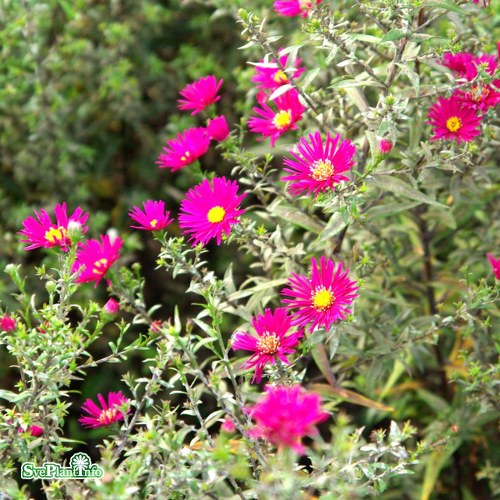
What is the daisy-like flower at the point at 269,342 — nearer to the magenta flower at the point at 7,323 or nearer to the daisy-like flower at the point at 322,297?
the daisy-like flower at the point at 322,297

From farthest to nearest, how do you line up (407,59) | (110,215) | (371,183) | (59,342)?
(110,215) → (371,183) → (407,59) → (59,342)

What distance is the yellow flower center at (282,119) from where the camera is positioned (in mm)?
1332

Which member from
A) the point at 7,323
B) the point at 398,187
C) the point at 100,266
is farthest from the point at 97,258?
the point at 398,187

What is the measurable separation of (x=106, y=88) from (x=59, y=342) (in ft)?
4.52

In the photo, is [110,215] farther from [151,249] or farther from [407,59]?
[407,59]

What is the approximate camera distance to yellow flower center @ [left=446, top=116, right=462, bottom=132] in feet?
4.02

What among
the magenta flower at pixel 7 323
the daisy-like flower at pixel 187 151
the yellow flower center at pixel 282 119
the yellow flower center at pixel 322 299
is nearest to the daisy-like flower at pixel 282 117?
the yellow flower center at pixel 282 119

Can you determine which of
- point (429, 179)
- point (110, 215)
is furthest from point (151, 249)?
point (429, 179)

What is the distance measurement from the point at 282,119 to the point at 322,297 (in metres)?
0.39

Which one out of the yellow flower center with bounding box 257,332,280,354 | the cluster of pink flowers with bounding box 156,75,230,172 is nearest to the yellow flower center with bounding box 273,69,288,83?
the cluster of pink flowers with bounding box 156,75,230,172

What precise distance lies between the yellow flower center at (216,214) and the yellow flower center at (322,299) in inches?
7.4

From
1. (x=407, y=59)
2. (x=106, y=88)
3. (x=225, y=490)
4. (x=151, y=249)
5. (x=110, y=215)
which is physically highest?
(x=407, y=59)

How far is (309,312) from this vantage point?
1.12 meters

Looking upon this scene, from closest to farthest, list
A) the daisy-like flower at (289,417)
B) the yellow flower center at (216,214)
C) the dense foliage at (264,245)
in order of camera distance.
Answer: the daisy-like flower at (289,417), the dense foliage at (264,245), the yellow flower center at (216,214)
